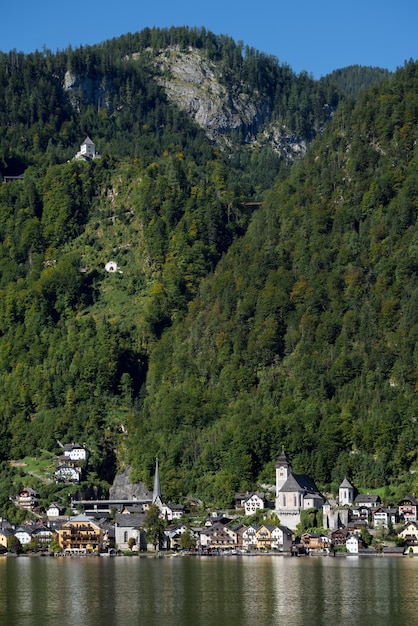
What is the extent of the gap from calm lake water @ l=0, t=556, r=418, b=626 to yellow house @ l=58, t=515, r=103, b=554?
2779 cm

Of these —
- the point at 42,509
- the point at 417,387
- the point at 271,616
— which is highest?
the point at 417,387

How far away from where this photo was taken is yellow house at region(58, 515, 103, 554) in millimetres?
167750

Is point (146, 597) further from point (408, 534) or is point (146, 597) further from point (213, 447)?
point (213, 447)

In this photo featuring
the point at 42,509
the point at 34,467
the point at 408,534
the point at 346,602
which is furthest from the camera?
the point at 34,467

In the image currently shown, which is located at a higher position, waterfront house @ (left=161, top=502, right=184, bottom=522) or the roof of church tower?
the roof of church tower

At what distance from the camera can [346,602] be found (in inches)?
3821

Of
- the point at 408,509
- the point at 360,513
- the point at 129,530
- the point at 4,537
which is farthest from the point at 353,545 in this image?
the point at 4,537

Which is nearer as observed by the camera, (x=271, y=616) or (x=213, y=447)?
(x=271, y=616)

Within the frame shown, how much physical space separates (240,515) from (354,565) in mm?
36794

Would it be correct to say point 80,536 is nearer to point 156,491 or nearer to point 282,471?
point 156,491

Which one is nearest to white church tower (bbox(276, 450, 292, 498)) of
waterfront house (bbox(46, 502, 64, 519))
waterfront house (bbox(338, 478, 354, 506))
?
waterfront house (bbox(338, 478, 354, 506))

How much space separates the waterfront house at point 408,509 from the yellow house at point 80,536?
3491 centimetres

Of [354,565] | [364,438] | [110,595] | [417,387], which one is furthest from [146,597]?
[417,387]

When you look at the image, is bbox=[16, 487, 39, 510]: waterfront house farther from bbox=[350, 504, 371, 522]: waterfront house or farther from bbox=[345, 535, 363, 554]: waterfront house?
bbox=[345, 535, 363, 554]: waterfront house
